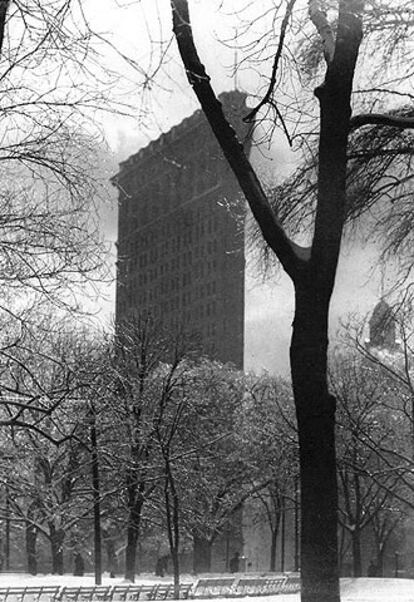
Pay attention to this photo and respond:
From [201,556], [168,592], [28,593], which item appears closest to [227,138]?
[28,593]

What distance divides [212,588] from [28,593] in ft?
27.6

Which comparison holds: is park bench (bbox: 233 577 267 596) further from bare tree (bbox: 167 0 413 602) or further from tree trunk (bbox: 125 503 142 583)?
bare tree (bbox: 167 0 413 602)

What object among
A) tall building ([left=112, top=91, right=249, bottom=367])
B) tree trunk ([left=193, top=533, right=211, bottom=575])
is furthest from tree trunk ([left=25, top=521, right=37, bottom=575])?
tall building ([left=112, top=91, right=249, bottom=367])

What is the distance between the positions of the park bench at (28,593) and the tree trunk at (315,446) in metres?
18.6

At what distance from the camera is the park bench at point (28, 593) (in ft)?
80.5

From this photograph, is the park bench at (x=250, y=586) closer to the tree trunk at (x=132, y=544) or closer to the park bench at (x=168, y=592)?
the park bench at (x=168, y=592)

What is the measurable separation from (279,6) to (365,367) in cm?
3018

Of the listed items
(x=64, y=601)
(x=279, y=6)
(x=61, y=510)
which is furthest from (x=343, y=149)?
(x=61, y=510)

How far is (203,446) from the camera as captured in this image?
37906 millimetres

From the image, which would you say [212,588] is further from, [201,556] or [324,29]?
[324,29]

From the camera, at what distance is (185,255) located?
6962cm

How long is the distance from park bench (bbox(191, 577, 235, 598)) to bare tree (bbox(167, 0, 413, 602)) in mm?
24298

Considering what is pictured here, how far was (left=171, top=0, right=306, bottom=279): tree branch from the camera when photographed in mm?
7387

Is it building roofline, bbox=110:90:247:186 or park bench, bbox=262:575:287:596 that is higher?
building roofline, bbox=110:90:247:186
